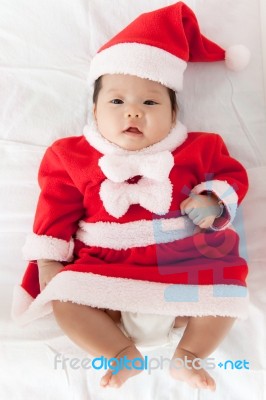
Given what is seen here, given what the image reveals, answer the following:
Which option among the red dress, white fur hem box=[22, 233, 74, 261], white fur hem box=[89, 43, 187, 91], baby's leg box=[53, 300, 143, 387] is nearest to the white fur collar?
the red dress

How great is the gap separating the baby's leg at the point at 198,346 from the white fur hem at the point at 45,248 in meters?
0.33

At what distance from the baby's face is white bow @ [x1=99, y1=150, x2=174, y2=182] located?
0.03 m

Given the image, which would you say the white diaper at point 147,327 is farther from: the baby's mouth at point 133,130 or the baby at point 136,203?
the baby's mouth at point 133,130

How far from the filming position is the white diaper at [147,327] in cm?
110

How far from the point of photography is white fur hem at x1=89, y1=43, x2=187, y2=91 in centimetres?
118

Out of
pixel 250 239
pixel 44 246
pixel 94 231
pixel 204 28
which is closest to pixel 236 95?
pixel 204 28

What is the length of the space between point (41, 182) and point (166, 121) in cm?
34

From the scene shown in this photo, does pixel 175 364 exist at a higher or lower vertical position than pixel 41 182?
lower

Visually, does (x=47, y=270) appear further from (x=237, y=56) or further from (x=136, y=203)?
(x=237, y=56)

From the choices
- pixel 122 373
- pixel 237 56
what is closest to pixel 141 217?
pixel 122 373

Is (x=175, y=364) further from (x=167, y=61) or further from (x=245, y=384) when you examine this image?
(x=167, y=61)

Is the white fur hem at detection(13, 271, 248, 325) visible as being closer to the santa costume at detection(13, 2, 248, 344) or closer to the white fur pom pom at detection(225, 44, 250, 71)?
the santa costume at detection(13, 2, 248, 344)

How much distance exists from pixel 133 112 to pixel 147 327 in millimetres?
481

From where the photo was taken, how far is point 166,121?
1204 millimetres
